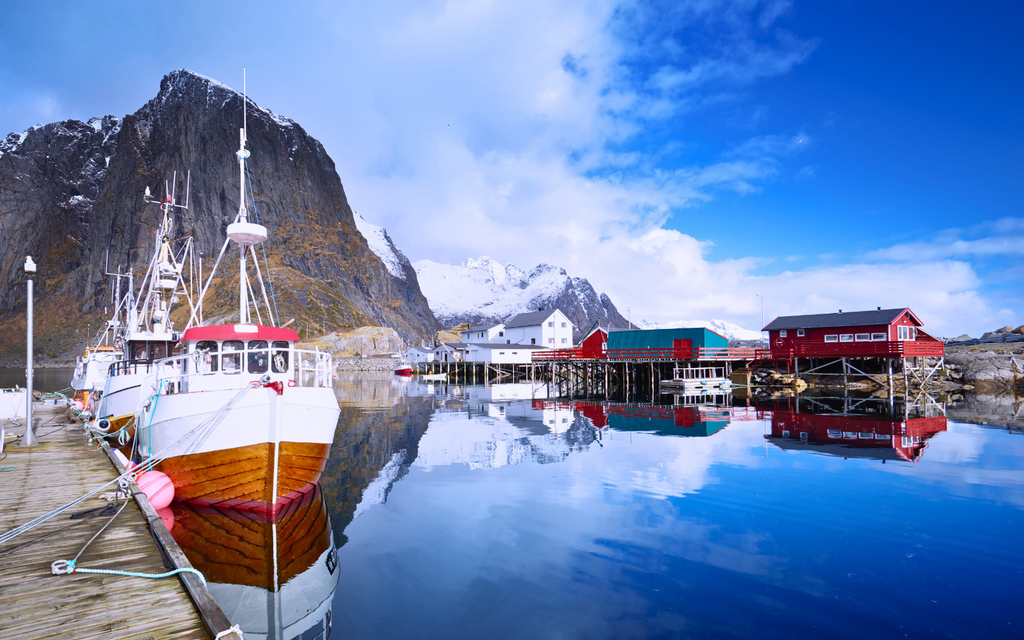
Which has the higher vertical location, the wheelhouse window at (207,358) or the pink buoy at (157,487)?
the wheelhouse window at (207,358)

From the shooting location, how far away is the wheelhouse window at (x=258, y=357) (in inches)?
571

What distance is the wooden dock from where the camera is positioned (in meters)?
5.42

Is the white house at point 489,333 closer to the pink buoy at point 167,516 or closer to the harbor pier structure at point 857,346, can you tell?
the harbor pier structure at point 857,346

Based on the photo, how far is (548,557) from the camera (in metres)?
10.4

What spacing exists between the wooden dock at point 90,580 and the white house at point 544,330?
7022cm

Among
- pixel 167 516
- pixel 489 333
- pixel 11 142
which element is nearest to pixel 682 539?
pixel 167 516

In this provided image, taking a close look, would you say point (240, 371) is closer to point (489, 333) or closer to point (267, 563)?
point (267, 563)

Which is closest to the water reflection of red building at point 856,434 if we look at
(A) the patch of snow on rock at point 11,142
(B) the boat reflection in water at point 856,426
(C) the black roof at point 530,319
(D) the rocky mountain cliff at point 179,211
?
(B) the boat reflection in water at point 856,426

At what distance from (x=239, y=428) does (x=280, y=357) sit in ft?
10.5

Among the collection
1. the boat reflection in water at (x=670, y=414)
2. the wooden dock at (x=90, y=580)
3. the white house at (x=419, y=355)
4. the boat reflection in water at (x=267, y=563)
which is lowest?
the boat reflection in water at (x=670, y=414)

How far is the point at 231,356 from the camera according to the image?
14977 mm

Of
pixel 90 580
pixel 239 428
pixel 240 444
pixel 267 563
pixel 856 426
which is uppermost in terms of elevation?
pixel 239 428

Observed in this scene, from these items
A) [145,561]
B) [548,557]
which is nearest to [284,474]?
[145,561]

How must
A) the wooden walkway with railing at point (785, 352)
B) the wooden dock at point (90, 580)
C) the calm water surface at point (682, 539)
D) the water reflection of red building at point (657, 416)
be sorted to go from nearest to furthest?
1. the wooden dock at point (90, 580)
2. the calm water surface at point (682, 539)
3. the water reflection of red building at point (657, 416)
4. the wooden walkway with railing at point (785, 352)
